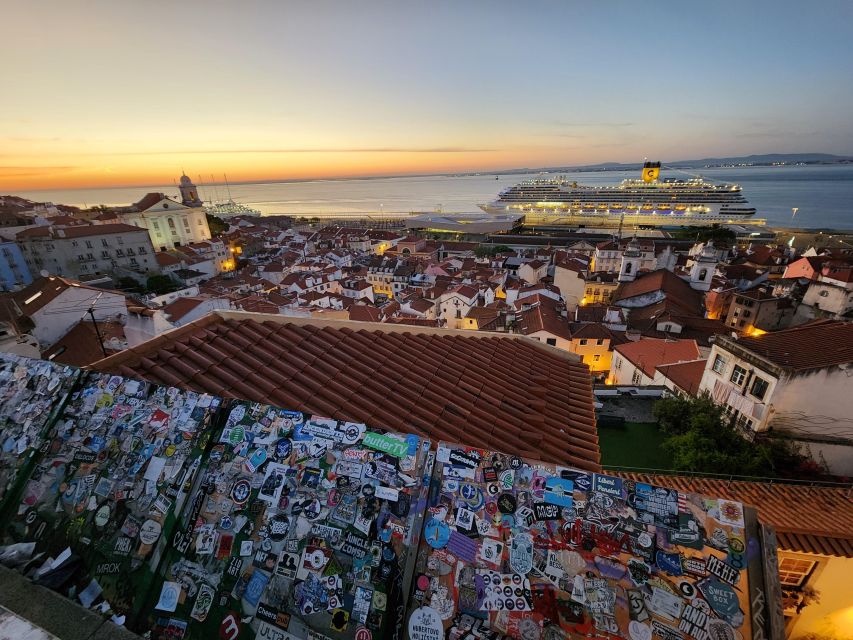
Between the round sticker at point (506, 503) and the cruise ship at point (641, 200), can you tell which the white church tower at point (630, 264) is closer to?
the round sticker at point (506, 503)

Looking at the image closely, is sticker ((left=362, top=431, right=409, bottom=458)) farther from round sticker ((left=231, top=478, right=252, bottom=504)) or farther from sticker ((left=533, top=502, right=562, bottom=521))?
sticker ((left=533, top=502, right=562, bottom=521))

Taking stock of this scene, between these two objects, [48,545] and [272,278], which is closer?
[48,545]

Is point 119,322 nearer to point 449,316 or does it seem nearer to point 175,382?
point 175,382

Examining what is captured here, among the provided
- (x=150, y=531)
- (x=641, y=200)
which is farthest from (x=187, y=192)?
(x=641, y=200)

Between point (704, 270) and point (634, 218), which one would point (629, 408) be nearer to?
point (704, 270)

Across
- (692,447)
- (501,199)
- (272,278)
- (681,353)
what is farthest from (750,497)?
(501,199)

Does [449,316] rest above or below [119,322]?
below
